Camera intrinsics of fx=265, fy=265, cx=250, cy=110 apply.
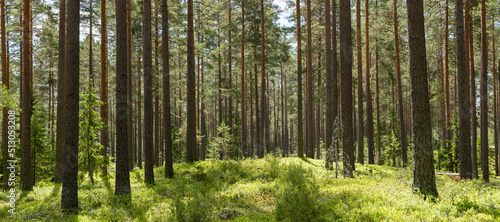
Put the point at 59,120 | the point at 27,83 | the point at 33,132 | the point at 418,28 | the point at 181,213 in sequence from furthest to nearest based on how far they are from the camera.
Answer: the point at 33,132
the point at 59,120
the point at 27,83
the point at 418,28
the point at 181,213

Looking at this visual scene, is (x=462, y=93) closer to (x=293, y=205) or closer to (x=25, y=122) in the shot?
(x=293, y=205)

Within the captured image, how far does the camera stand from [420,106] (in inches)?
256

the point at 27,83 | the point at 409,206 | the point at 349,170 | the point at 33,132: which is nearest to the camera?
the point at 409,206

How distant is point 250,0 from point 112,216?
16354 mm

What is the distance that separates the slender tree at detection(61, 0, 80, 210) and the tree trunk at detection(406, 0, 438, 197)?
29.2 feet

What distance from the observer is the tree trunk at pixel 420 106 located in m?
6.46

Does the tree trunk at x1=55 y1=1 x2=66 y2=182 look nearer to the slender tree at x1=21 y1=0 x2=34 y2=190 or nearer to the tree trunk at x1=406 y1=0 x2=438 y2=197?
the slender tree at x1=21 y1=0 x2=34 y2=190

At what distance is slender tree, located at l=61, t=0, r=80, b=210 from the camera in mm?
7273

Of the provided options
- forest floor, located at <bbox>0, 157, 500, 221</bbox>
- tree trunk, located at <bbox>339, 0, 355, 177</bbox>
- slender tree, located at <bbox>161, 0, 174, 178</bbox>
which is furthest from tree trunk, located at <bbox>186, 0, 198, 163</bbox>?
tree trunk, located at <bbox>339, 0, 355, 177</bbox>

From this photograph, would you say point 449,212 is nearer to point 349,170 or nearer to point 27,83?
point 349,170

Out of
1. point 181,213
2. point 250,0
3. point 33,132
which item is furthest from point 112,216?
point 250,0

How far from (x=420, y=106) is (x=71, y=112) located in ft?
30.0

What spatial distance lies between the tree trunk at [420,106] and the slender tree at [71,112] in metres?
8.88

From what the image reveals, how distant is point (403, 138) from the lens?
1891 cm
